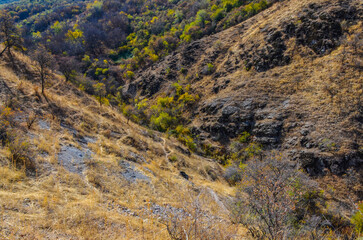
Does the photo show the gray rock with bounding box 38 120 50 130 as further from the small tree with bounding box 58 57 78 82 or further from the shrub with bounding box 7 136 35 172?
the small tree with bounding box 58 57 78 82

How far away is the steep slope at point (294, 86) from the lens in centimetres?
1462

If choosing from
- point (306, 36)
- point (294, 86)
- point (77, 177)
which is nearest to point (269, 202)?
point (77, 177)

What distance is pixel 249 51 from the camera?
2467cm

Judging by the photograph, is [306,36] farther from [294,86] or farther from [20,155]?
[20,155]

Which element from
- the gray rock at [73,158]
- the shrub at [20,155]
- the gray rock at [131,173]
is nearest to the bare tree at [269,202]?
the gray rock at [131,173]

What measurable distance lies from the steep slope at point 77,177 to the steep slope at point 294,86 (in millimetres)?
8794

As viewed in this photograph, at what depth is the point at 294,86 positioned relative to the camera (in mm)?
18719

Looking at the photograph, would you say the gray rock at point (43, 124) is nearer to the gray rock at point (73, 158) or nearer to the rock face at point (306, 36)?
the gray rock at point (73, 158)

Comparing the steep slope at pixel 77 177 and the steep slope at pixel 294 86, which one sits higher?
the steep slope at pixel 77 177

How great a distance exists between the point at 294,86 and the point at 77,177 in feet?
68.8

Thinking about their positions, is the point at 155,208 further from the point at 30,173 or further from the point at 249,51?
the point at 249,51

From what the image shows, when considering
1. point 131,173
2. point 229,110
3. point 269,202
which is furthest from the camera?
point 229,110

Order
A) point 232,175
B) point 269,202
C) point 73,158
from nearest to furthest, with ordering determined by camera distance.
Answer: point 269,202
point 73,158
point 232,175

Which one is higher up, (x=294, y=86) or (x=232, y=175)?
(x=294, y=86)
